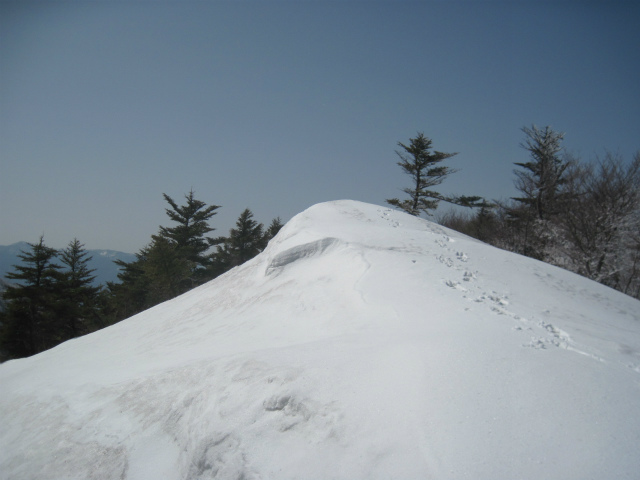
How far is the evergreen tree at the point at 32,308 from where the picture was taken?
23125 millimetres

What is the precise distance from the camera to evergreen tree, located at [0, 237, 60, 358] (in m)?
23.1

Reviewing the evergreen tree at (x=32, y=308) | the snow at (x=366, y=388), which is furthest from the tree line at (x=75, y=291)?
the snow at (x=366, y=388)

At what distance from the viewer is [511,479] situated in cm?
179

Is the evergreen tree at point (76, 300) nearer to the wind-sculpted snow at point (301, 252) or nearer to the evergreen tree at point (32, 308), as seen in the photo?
the evergreen tree at point (32, 308)

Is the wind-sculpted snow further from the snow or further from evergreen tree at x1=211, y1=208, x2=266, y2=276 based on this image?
evergreen tree at x1=211, y1=208, x2=266, y2=276

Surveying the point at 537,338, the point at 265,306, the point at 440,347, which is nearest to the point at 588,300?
the point at 537,338

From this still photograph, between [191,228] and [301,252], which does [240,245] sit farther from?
[301,252]

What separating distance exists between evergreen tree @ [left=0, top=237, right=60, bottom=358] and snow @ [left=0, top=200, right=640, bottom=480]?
23.1 m

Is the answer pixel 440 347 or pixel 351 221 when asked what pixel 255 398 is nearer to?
pixel 440 347

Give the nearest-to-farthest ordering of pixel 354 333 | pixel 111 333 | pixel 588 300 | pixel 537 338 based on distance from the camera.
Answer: pixel 537 338
pixel 354 333
pixel 588 300
pixel 111 333

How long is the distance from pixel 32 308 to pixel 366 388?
30.2 metres

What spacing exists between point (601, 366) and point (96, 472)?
14.6 ft

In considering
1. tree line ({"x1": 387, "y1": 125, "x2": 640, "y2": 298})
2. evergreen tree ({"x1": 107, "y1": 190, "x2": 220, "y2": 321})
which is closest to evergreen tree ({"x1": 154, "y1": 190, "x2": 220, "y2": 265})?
evergreen tree ({"x1": 107, "y1": 190, "x2": 220, "y2": 321})

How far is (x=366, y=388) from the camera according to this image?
101 inches
